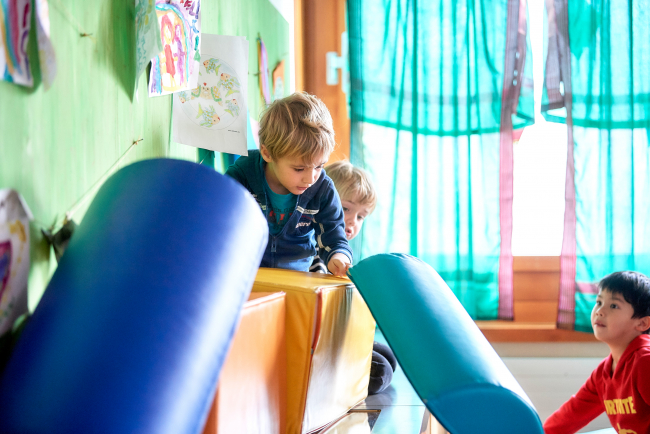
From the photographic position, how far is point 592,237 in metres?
2.30

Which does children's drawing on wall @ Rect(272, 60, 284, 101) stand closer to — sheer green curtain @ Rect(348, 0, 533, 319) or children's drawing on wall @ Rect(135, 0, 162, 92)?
sheer green curtain @ Rect(348, 0, 533, 319)

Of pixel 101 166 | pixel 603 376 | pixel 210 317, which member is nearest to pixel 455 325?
pixel 210 317

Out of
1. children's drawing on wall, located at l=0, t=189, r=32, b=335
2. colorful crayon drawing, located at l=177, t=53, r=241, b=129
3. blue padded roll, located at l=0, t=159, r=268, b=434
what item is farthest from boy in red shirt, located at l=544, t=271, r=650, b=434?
children's drawing on wall, located at l=0, t=189, r=32, b=335

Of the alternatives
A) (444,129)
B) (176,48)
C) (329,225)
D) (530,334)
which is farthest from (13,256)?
(530,334)

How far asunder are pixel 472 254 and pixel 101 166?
1.80 metres

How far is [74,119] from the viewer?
2.42 ft

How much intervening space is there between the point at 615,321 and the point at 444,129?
1009 millimetres

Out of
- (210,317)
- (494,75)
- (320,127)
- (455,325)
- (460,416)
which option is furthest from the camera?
(494,75)

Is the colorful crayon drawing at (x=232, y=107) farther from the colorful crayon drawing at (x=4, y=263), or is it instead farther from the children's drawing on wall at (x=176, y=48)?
the colorful crayon drawing at (x=4, y=263)

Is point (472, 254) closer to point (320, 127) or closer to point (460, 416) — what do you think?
point (320, 127)

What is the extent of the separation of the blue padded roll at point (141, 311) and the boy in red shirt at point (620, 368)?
152cm

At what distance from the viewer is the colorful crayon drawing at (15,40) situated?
590 mm

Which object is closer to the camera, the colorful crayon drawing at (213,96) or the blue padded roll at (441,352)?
the blue padded roll at (441,352)

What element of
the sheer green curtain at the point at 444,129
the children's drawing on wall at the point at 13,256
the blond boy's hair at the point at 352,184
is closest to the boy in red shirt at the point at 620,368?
the sheer green curtain at the point at 444,129
